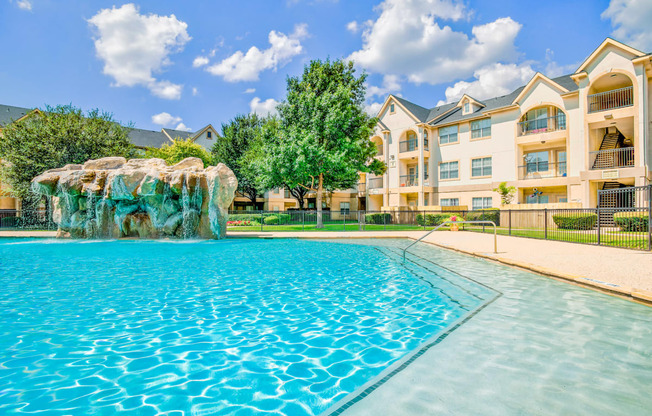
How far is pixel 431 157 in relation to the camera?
115ft

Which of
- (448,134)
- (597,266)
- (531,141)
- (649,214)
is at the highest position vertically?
(448,134)

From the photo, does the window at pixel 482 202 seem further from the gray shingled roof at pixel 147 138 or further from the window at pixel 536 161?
the gray shingled roof at pixel 147 138

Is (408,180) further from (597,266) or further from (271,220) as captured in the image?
(597,266)

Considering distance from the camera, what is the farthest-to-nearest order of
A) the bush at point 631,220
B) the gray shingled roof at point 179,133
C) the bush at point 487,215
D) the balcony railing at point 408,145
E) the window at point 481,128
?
1. the gray shingled roof at point 179,133
2. the balcony railing at point 408,145
3. the window at point 481,128
4. the bush at point 487,215
5. the bush at point 631,220

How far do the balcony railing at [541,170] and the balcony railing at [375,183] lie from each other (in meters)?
14.7

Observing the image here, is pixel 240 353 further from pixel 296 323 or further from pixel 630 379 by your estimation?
pixel 630 379

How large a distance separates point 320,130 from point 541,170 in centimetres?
1948

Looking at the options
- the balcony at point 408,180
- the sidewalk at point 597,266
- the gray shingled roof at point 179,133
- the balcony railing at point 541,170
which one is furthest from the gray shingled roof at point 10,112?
the balcony railing at point 541,170

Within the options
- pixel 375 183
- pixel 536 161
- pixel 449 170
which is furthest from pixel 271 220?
pixel 536 161

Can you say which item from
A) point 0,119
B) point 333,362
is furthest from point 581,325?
point 0,119

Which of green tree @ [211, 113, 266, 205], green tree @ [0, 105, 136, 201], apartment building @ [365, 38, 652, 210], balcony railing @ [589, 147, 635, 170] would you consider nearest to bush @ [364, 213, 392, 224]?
apartment building @ [365, 38, 652, 210]

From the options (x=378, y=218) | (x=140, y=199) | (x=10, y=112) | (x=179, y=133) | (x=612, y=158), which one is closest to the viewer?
(x=140, y=199)

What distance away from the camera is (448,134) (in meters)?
34.1

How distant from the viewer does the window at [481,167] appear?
102 feet
